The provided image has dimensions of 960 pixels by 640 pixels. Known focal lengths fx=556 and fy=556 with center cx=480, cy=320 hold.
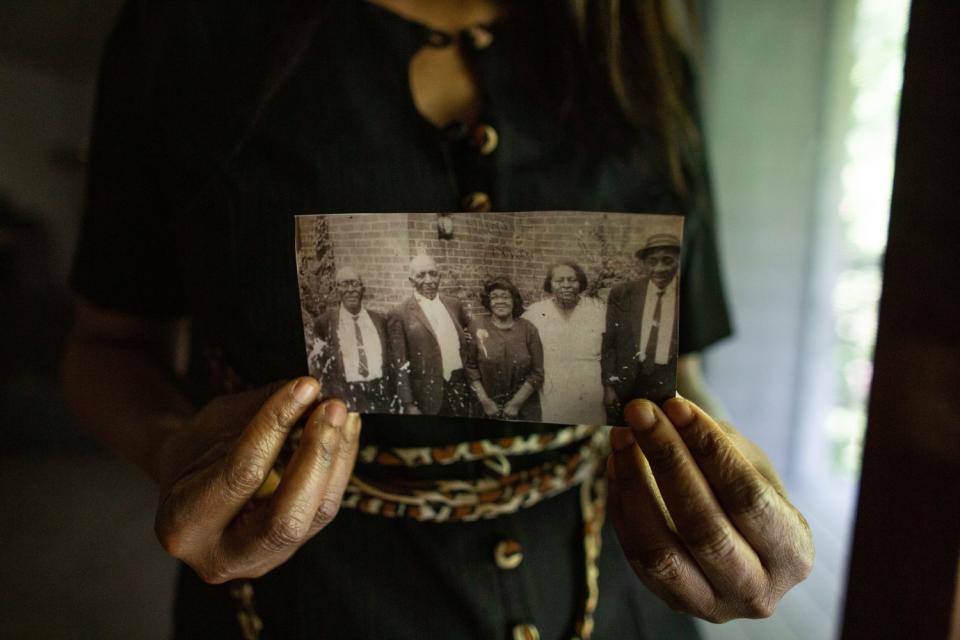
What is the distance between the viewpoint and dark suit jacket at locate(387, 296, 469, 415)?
1.00 ft

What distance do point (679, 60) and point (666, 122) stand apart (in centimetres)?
10

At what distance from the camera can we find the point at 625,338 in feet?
0.96

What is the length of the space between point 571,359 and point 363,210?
0.59 feet

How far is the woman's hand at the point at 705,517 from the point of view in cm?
29

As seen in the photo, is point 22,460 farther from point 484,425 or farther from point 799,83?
point 799,83

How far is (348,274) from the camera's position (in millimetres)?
302

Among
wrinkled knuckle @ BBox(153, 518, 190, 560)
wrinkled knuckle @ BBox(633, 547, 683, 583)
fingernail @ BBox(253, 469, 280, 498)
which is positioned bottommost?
wrinkled knuckle @ BBox(153, 518, 190, 560)

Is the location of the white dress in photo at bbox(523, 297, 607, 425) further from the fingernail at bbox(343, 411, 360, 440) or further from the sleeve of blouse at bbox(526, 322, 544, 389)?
the fingernail at bbox(343, 411, 360, 440)

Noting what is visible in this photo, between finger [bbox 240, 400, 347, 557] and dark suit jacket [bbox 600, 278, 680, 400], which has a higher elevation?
dark suit jacket [bbox 600, 278, 680, 400]

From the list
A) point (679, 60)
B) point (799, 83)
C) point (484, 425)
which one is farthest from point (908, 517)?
point (799, 83)

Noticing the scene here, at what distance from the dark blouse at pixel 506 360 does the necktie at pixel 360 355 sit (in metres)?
0.06

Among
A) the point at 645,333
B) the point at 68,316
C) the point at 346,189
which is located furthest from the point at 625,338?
the point at 68,316

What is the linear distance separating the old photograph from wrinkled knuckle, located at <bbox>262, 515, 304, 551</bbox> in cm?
7

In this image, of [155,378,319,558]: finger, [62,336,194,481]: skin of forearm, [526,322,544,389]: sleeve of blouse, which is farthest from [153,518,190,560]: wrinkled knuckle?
[526,322,544,389]: sleeve of blouse
